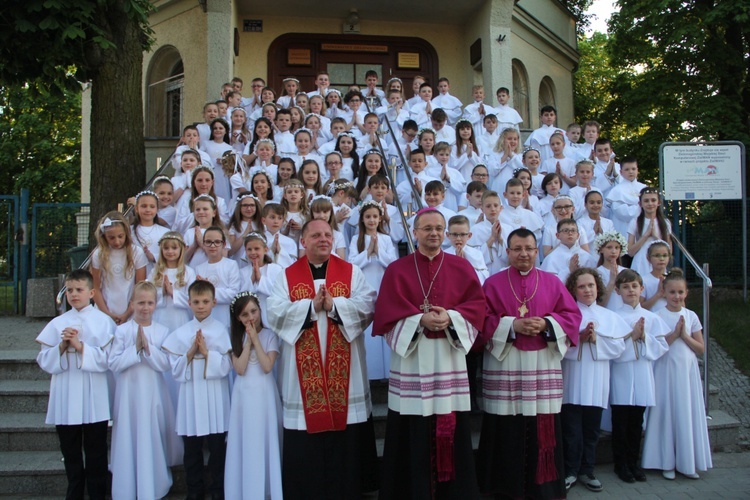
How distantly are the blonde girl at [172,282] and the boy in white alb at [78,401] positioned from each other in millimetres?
774

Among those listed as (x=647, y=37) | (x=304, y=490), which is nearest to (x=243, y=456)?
(x=304, y=490)

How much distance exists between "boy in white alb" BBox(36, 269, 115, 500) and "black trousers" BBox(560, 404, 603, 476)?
3677mm

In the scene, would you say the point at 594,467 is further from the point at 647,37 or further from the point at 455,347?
the point at 647,37

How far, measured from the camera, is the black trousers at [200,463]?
492 centimetres

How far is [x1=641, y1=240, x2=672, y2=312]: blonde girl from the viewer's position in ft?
20.2

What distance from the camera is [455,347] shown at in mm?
4723

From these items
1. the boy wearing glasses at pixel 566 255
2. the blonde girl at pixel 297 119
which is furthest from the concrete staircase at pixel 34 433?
the blonde girl at pixel 297 119

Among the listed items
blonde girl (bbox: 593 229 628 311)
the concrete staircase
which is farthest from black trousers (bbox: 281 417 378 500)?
blonde girl (bbox: 593 229 628 311)

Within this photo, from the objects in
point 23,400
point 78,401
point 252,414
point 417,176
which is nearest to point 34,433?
point 23,400

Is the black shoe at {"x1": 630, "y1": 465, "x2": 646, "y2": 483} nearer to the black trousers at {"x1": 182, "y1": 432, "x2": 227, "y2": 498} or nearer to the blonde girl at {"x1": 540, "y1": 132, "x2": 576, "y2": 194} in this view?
the black trousers at {"x1": 182, "y1": 432, "x2": 227, "y2": 498}

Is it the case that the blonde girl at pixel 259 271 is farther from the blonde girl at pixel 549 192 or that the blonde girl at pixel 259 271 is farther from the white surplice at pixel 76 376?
the blonde girl at pixel 549 192

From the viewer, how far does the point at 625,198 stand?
872 cm

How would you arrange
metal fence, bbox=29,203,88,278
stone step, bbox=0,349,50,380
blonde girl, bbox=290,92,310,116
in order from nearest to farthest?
1. stone step, bbox=0,349,50,380
2. metal fence, bbox=29,203,88,278
3. blonde girl, bbox=290,92,310,116

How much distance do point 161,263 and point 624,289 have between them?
4187 millimetres
